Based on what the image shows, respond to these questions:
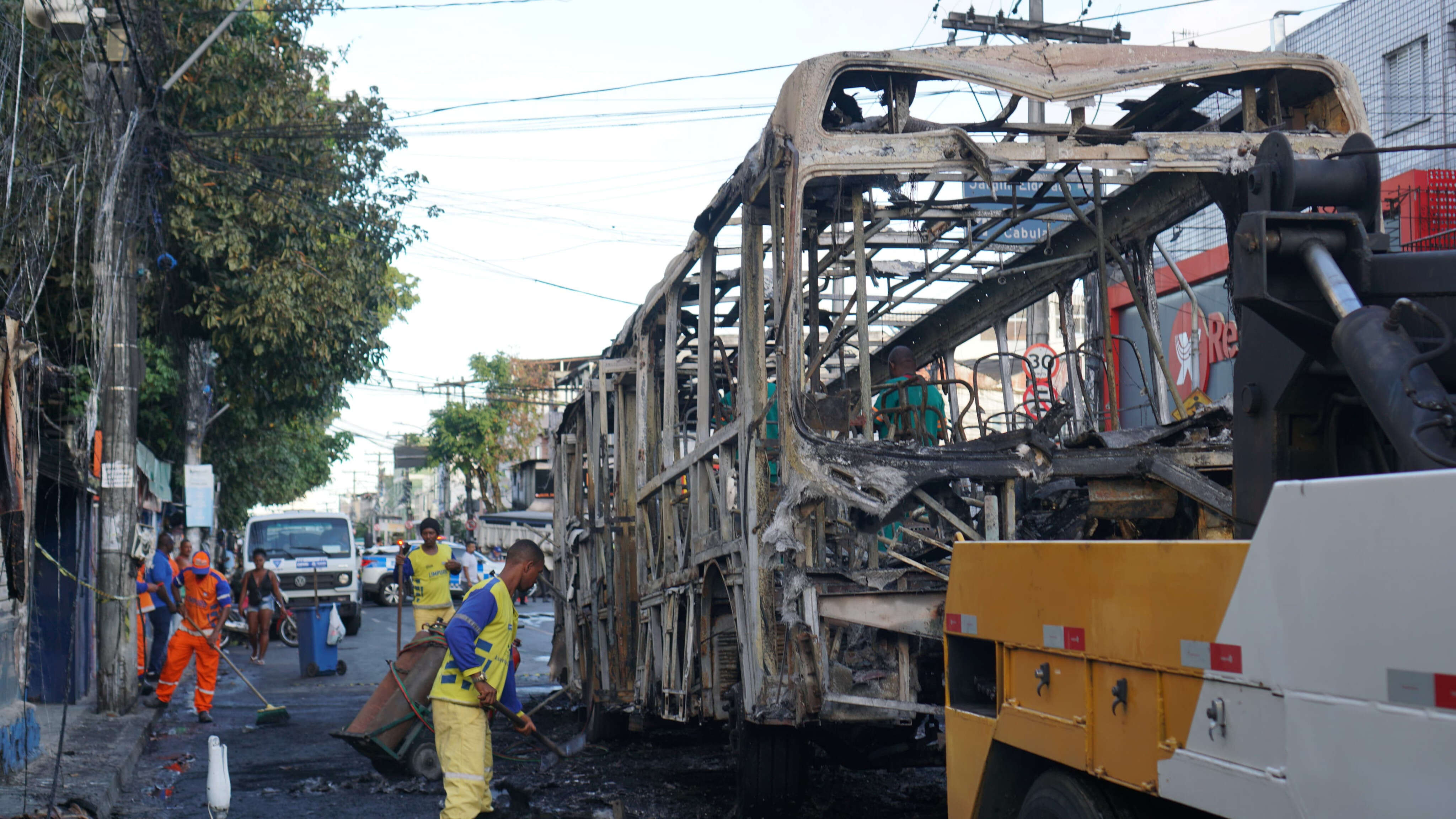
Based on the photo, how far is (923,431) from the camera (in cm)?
643

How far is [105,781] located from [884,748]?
16.0 feet

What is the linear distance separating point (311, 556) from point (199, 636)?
428 inches

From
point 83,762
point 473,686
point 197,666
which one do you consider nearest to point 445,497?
point 197,666

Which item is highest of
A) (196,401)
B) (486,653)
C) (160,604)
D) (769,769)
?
(196,401)

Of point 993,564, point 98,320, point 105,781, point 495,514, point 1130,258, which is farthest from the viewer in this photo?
point 495,514

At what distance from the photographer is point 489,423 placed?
52969mm

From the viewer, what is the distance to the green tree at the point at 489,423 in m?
51.6

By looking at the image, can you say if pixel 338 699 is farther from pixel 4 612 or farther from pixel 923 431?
pixel 923 431

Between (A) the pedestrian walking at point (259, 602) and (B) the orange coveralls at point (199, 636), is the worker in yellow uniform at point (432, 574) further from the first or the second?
(A) the pedestrian walking at point (259, 602)

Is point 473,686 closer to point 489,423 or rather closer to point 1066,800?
point 1066,800

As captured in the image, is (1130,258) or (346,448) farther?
(346,448)

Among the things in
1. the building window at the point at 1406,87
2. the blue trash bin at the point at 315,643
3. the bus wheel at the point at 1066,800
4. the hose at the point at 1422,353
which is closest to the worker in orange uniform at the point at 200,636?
the blue trash bin at the point at 315,643

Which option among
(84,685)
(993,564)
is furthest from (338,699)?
(993,564)

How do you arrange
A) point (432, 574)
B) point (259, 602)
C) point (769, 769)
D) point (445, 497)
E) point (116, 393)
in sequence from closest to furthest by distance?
point (769, 769) → point (116, 393) → point (432, 574) → point (259, 602) → point (445, 497)
